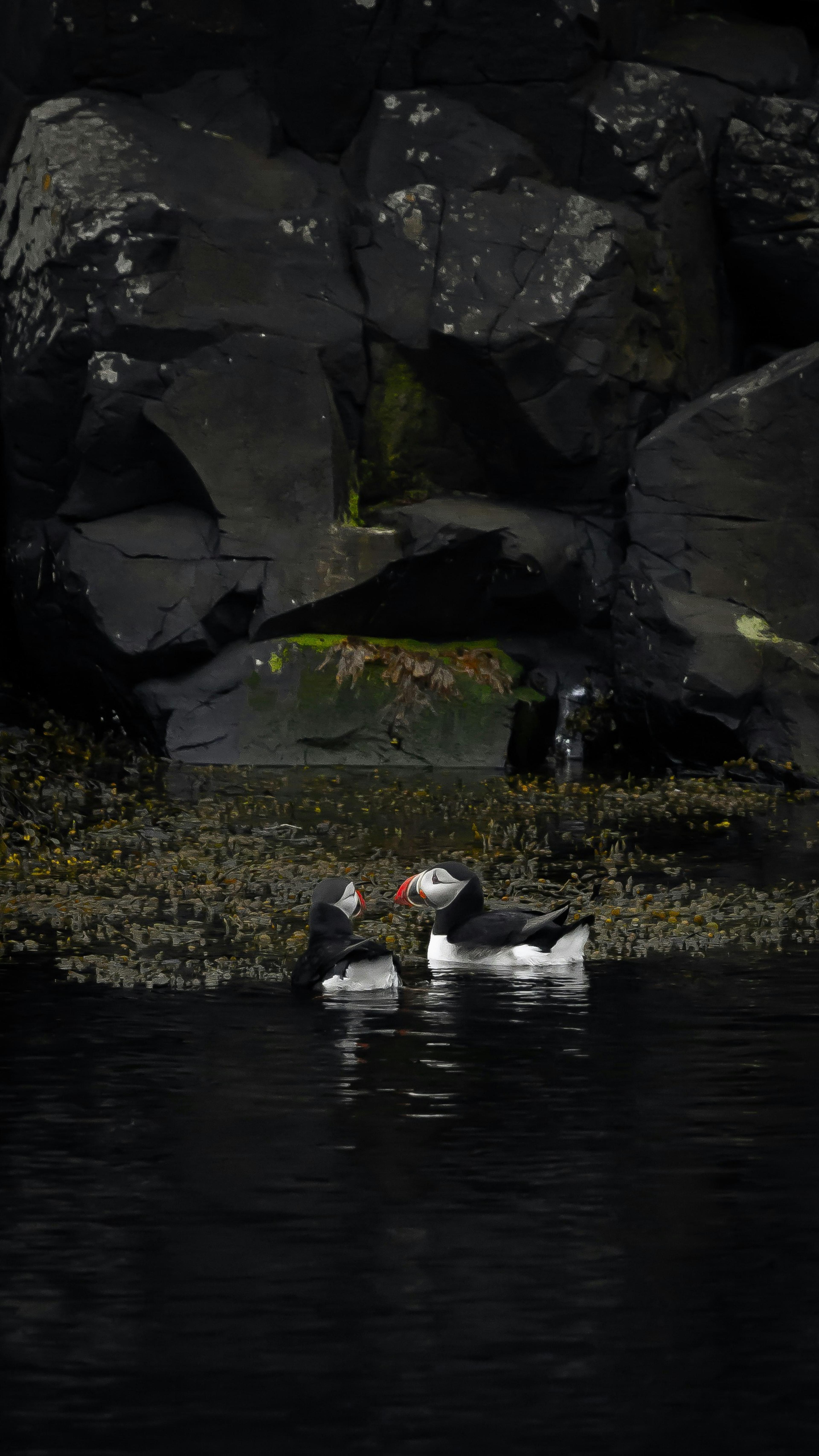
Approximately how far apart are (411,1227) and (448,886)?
5.45 m

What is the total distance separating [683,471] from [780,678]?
355cm

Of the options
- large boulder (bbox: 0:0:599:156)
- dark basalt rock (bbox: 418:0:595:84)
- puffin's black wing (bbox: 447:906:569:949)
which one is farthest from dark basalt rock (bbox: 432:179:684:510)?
puffin's black wing (bbox: 447:906:569:949)

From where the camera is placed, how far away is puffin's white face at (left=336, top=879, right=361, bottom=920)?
37.0 ft

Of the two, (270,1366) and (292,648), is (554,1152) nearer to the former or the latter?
(270,1366)

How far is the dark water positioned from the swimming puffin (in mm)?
1011

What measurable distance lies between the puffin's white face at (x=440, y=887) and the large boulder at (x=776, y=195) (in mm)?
19045

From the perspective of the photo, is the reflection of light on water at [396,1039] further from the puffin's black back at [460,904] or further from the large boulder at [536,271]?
the large boulder at [536,271]

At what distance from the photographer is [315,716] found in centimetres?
2681

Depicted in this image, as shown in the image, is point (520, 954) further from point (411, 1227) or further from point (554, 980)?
point (411, 1227)

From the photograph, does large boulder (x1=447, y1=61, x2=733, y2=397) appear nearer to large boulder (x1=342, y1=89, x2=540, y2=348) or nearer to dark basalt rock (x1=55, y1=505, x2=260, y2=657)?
large boulder (x1=342, y1=89, x2=540, y2=348)

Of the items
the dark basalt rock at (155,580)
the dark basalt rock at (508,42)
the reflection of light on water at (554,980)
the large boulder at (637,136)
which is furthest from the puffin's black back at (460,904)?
the dark basalt rock at (508,42)

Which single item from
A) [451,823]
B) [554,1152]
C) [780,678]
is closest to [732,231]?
[780,678]

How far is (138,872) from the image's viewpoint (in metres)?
15.3

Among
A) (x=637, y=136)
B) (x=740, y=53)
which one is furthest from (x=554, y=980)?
(x=740, y=53)
